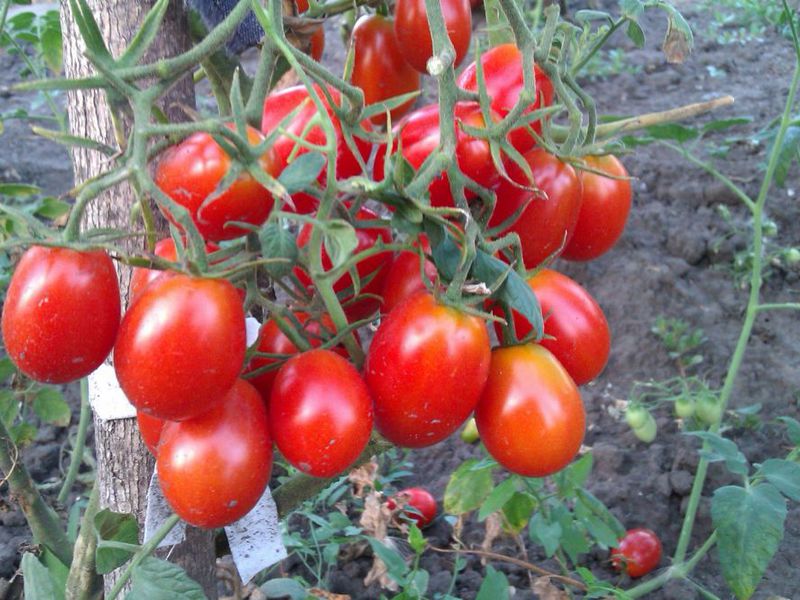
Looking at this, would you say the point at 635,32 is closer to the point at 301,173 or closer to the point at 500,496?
the point at 301,173

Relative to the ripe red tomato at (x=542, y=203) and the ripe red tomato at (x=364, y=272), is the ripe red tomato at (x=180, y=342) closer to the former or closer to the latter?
the ripe red tomato at (x=364, y=272)

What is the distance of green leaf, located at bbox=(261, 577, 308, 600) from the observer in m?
1.25

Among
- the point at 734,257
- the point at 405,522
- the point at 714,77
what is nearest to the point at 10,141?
the point at 405,522

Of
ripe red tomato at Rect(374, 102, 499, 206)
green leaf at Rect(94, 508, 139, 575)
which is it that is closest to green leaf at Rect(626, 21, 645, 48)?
ripe red tomato at Rect(374, 102, 499, 206)

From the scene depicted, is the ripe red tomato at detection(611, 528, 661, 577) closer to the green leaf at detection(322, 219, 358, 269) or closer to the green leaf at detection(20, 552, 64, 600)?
the green leaf at detection(20, 552, 64, 600)

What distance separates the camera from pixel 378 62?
2.97 feet

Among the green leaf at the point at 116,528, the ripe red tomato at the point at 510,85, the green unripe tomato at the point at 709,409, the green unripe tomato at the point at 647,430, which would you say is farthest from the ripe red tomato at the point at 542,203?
the green unripe tomato at the point at 647,430

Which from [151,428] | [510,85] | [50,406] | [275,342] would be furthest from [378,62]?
[50,406]

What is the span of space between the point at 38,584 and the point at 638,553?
117 cm

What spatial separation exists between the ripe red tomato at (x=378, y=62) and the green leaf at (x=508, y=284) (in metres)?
0.33

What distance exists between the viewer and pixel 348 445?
0.63 meters

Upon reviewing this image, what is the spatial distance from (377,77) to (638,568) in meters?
1.18

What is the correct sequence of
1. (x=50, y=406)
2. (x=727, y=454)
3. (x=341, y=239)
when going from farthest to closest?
(x=50, y=406) < (x=727, y=454) < (x=341, y=239)

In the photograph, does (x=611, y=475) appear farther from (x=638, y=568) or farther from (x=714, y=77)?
(x=714, y=77)
